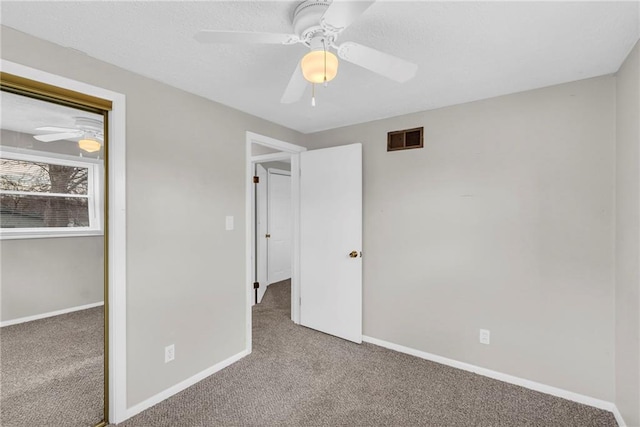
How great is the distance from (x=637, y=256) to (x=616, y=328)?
0.67 metres

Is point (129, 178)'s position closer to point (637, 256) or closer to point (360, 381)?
point (360, 381)

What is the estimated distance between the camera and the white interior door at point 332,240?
2.99m

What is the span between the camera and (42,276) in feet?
8.41

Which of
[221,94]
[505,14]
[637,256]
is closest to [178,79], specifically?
[221,94]

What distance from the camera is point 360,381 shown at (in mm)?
2311

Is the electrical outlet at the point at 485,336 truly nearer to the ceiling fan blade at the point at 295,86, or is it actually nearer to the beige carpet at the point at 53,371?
the ceiling fan blade at the point at 295,86

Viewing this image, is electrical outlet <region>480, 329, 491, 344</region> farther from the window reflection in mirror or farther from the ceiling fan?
the window reflection in mirror

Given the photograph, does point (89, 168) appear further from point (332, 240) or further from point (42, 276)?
point (332, 240)

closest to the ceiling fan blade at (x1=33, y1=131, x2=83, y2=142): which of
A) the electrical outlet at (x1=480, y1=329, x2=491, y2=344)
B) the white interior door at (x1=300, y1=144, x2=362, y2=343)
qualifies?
→ the white interior door at (x1=300, y1=144, x2=362, y2=343)

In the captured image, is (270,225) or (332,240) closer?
(332,240)

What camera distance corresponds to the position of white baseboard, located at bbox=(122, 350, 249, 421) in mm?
1921

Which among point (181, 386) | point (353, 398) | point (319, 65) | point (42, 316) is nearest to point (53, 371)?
point (42, 316)

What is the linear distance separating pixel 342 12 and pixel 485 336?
2597mm

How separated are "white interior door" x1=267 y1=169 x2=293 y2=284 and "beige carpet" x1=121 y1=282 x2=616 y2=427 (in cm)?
239
